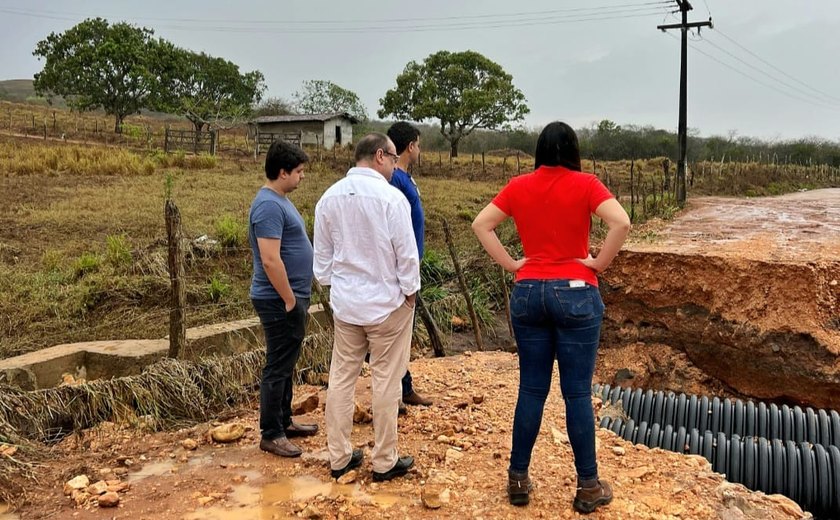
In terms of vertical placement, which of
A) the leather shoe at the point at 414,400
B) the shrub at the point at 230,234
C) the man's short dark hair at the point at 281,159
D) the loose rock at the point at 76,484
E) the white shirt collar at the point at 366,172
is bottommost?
the loose rock at the point at 76,484

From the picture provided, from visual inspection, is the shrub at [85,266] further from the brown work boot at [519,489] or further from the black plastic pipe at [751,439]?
the brown work boot at [519,489]

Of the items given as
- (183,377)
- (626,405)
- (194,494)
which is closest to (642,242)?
(626,405)

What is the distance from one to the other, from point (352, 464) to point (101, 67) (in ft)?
127

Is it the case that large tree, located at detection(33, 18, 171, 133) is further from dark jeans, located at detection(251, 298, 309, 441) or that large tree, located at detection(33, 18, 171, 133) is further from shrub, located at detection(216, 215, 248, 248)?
dark jeans, located at detection(251, 298, 309, 441)

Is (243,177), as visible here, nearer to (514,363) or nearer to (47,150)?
(47,150)

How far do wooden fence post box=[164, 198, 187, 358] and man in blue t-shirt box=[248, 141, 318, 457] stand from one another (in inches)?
51.1

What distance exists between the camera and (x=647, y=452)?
3.63 meters

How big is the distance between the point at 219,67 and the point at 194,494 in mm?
44117

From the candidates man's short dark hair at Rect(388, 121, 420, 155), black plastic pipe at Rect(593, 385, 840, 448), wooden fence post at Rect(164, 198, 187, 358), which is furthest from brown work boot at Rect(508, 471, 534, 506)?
wooden fence post at Rect(164, 198, 187, 358)

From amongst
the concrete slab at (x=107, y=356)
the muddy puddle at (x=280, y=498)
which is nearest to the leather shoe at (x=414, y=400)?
the muddy puddle at (x=280, y=498)

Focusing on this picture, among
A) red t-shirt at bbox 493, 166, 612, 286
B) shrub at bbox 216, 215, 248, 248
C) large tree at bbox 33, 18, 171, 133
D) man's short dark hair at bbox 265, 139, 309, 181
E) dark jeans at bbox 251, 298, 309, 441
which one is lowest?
dark jeans at bbox 251, 298, 309, 441

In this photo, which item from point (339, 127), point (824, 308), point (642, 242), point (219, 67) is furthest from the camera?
point (219, 67)

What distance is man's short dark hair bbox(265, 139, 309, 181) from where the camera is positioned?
3322 mm

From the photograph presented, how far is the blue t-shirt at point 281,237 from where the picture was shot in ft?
10.6
